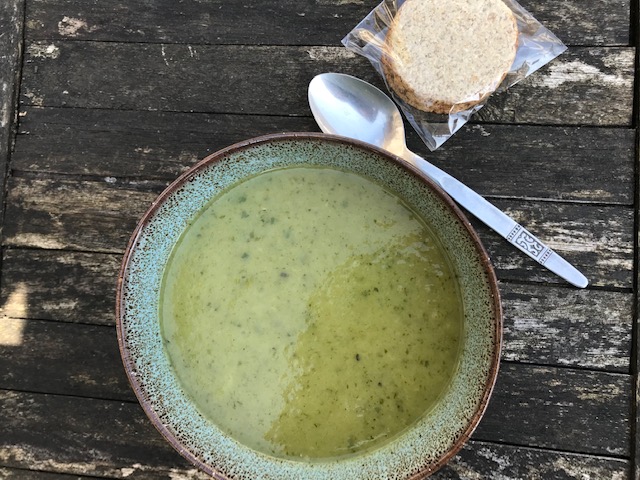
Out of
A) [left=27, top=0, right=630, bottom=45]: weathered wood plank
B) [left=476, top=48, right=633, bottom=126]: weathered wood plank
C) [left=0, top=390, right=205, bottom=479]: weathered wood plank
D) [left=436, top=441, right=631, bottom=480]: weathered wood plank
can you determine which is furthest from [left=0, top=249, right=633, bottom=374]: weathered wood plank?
[left=0, top=390, right=205, bottom=479]: weathered wood plank

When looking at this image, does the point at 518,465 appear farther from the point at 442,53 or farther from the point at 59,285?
the point at 59,285

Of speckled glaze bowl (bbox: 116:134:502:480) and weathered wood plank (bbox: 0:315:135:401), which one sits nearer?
speckled glaze bowl (bbox: 116:134:502:480)

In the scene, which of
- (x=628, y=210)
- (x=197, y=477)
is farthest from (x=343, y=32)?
(x=197, y=477)

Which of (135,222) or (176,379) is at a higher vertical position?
(135,222)

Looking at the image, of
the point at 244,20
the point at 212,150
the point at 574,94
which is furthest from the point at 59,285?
the point at 574,94

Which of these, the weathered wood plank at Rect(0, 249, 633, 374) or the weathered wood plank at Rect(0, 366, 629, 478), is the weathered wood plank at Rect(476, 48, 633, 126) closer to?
the weathered wood plank at Rect(0, 249, 633, 374)

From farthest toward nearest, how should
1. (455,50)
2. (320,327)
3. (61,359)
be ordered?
(61,359), (455,50), (320,327)
